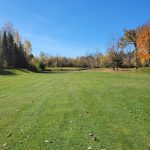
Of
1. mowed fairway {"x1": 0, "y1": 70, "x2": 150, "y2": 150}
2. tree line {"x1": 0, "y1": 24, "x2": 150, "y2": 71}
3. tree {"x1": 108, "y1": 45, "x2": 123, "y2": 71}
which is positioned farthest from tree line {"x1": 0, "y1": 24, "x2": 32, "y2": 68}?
mowed fairway {"x1": 0, "y1": 70, "x2": 150, "y2": 150}

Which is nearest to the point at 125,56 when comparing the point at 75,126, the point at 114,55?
the point at 114,55

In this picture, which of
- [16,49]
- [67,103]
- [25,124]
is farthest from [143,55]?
[25,124]

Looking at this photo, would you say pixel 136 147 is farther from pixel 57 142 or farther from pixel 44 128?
pixel 44 128

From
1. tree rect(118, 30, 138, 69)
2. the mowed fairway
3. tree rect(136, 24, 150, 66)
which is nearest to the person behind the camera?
the mowed fairway

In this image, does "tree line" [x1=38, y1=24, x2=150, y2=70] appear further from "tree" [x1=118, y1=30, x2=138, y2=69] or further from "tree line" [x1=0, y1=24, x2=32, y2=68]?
"tree line" [x1=0, y1=24, x2=32, y2=68]

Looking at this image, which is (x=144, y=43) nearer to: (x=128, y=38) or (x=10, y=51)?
(x=128, y=38)

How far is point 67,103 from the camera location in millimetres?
12305

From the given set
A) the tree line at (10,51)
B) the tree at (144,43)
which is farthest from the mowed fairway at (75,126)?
the tree line at (10,51)

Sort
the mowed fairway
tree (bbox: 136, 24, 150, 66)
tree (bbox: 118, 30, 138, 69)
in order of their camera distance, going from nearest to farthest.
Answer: the mowed fairway → tree (bbox: 136, 24, 150, 66) → tree (bbox: 118, 30, 138, 69)

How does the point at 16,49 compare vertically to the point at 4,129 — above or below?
above

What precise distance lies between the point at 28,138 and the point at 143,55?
180 ft

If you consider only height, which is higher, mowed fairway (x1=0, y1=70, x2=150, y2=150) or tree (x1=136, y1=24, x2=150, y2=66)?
tree (x1=136, y1=24, x2=150, y2=66)

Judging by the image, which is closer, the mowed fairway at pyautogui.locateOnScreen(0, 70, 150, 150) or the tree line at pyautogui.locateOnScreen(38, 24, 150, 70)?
the mowed fairway at pyautogui.locateOnScreen(0, 70, 150, 150)

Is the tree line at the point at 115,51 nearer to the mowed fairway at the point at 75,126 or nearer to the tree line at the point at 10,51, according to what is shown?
the tree line at the point at 10,51
